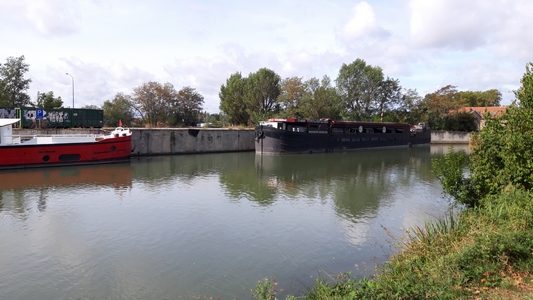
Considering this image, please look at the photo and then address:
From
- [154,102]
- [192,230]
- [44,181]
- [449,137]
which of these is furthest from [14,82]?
[449,137]

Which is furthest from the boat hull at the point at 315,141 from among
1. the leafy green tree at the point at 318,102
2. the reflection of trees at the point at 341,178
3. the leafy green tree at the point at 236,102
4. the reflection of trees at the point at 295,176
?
the leafy green tree at the point at 236,102

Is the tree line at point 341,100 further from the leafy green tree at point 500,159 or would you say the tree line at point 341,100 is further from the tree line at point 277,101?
the leafy green tree at point 500,159

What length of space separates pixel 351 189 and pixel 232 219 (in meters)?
8.01

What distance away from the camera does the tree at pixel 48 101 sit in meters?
42.8

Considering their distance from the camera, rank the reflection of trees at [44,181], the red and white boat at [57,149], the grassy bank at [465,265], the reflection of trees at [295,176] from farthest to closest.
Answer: the red and white boat at [57,149], the reflection of trees at [295,176], the reflection of trees at [44,181], the grassy bank at [465,265]

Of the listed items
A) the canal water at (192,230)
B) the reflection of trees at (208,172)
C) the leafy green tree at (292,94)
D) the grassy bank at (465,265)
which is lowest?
the canal water at (192,230)

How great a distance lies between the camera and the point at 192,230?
12.4m

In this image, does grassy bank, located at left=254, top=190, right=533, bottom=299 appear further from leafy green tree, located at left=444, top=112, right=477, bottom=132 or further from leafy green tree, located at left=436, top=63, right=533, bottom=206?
leafy green tree, located at left=444, top=112, right=477, bottom=132

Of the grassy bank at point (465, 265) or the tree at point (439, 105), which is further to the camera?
the tree at point (439, 105)

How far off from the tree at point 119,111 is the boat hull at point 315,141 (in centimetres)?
2282

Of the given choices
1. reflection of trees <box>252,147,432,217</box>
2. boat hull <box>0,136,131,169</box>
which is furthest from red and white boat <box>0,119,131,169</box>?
reflection of trees <box>252,147,432,217</box>

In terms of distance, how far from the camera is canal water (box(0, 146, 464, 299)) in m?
8.47

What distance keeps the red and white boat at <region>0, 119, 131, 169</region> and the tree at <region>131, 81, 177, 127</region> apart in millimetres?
23887

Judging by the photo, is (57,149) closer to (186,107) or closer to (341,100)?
(186,107)
